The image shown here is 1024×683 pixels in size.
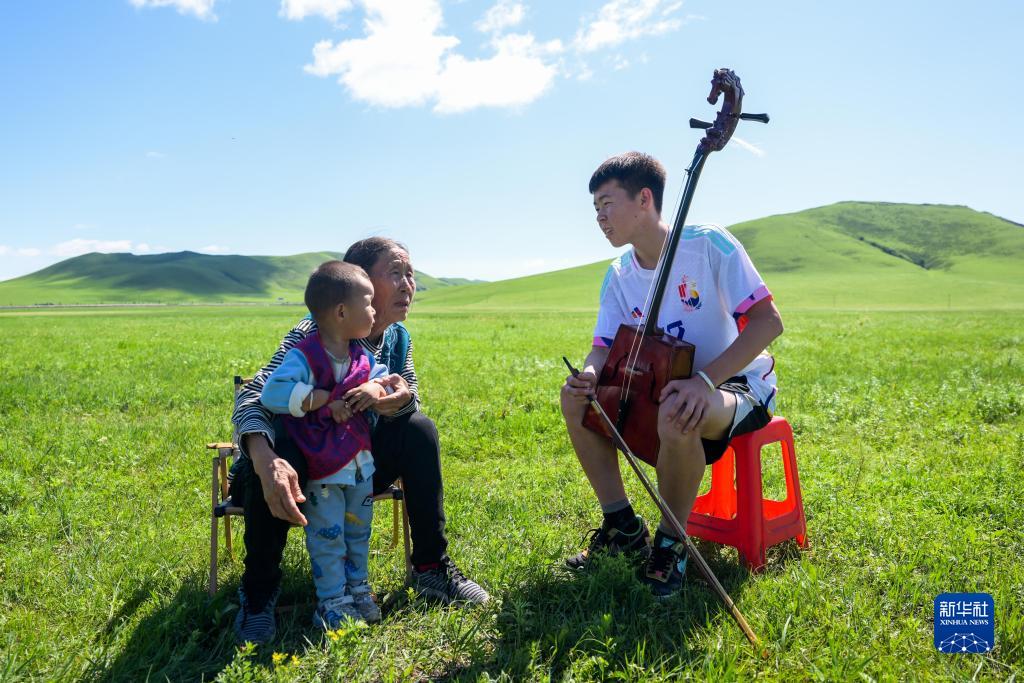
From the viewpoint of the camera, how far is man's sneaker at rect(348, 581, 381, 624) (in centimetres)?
322

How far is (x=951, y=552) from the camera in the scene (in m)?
3.86

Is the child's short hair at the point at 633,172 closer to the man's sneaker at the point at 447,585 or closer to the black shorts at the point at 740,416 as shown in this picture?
the black shorts at the point at 740,416

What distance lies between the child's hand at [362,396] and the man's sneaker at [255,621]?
1.02m

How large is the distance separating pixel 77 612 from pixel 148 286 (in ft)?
668

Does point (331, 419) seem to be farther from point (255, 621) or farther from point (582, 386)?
point (582, 386)

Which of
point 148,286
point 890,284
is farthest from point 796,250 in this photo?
point 148,286

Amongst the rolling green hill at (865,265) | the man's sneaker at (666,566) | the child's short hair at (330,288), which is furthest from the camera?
the rolling green hill at (865,265)

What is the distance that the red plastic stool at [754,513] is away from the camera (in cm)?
376

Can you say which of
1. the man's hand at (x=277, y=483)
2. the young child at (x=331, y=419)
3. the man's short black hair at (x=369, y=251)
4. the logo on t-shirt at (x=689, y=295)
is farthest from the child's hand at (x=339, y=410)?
the logo on t-shirt at (x=689, y=295)

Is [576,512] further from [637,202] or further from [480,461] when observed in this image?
[637,202]

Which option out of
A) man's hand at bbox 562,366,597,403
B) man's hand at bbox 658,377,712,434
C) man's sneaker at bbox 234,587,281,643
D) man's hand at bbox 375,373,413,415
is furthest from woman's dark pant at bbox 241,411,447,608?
man's hand at bbox 658,377,712,434

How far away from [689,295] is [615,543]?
58.8 inches

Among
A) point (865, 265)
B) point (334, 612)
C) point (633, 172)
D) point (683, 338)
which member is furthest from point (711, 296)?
Result: point (865, 265)

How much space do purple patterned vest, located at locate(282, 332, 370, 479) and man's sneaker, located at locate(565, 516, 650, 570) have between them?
1.43 m
